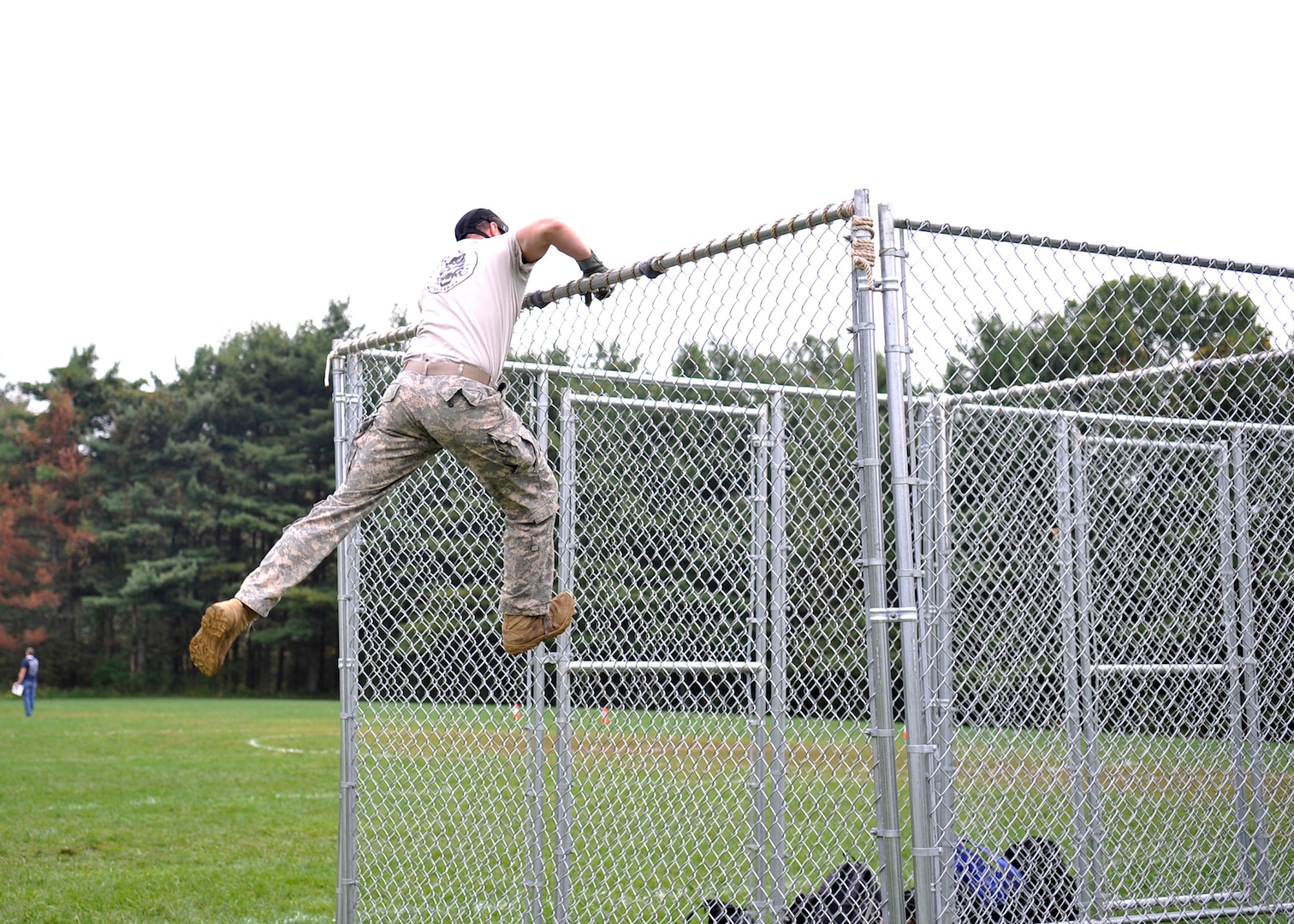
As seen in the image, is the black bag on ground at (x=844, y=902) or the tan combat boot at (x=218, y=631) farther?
the black bag on ground at (x=844, y=902)

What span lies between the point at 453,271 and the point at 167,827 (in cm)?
694

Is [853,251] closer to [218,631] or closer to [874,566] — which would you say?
[874,566]

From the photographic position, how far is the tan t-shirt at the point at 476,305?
411 cm

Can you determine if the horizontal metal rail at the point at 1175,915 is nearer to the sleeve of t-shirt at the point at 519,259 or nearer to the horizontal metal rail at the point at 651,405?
the horizontal metal rail at the point at 651,405

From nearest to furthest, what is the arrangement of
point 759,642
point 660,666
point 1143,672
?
point 660,666 < point 759,642 < point 1143,672

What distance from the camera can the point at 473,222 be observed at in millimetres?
4434

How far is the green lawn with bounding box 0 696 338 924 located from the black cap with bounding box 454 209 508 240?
145 inches

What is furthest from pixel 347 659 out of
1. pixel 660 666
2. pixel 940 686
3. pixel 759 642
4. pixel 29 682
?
pixel 29 682

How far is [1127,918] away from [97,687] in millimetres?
41004

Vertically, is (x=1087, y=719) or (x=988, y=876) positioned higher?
(x=1087, y=719)

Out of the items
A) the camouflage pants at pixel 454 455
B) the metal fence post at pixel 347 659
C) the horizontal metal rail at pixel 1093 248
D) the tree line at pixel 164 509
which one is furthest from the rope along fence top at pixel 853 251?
the tree line at pixel 164 509

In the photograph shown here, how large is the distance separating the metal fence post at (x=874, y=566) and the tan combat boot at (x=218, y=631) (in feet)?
6.35

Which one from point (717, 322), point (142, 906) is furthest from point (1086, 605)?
point (142, 906)

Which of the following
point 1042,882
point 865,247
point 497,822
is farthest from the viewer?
point 497,822
